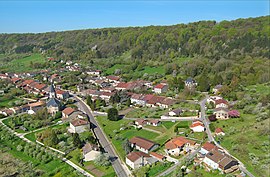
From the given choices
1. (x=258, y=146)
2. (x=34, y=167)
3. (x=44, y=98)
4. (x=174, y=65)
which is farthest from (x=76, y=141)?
(x=174, y=65)

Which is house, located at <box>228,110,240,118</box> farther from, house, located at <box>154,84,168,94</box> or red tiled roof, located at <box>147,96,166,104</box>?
house, located at <box>154,84,168,94</box>

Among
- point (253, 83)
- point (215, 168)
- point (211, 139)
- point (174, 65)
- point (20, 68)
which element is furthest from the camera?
point (20, 68)

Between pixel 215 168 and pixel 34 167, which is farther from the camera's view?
pixel 34 167

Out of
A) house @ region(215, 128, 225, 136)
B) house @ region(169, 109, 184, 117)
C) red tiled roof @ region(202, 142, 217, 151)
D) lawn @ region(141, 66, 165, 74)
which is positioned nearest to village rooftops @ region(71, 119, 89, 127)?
house @ region(169, 109, 184, 117)

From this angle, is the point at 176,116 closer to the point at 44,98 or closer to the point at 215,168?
the point at 215,168

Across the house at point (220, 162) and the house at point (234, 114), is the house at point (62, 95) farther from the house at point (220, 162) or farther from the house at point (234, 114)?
the house at point (220, 162)

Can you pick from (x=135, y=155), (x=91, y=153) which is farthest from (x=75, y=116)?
(x=135, y=155)

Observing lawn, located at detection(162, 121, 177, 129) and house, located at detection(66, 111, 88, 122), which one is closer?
lawn, located at detection(162, 121, 177, 129)

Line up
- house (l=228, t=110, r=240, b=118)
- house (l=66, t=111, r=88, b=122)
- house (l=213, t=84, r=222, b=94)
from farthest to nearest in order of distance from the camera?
house (l=213, t=84, r=222, b=94)
house (l=66, t=111, r=88, b=122)
house (l=228, t=110, r=240, b=118)
